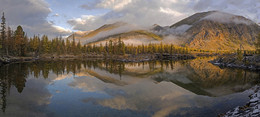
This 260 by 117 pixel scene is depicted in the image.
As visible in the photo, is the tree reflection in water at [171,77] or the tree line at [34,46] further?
the tree line at [34,46]

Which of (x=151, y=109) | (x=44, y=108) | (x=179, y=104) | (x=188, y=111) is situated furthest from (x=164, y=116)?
(x=44, y=108)

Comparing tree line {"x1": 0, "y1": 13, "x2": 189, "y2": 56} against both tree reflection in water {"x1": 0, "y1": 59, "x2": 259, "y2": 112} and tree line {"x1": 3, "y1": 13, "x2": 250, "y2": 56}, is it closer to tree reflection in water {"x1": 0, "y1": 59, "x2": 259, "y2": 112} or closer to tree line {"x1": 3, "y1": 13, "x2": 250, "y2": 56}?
tree line {"x1": 3, "y1": 13, "x2": 250, "y2": 56}

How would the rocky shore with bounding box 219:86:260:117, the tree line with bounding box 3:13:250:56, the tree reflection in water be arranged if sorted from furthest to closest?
the tree line with bounding box 3:13:250:56, the tree reflection in water, the rocky shore with bounding box 219:86:260:117

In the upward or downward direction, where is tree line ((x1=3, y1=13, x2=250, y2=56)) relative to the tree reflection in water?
upward

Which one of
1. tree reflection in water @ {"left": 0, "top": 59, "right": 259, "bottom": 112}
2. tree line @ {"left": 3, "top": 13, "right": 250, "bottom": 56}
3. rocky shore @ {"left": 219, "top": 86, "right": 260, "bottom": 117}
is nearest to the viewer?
rocky shore @ {"left": 219, "top": 86, "right": 260, "bottom": 117}

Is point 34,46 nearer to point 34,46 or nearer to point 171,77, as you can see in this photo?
point 34,46

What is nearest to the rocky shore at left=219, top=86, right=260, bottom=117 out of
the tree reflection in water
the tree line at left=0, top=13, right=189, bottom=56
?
the tree reflection in water

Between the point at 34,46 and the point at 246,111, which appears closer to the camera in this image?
the point at 246,111

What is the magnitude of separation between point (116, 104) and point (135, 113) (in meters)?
2.95

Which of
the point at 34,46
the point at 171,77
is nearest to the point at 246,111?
the point at 171,77

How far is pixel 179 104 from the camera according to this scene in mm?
16281

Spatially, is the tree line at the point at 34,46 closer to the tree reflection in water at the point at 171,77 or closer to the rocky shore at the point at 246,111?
the tree reflection in water at the point at 171,77

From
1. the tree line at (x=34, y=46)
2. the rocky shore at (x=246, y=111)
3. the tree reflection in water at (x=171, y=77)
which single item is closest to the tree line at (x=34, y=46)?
the tree line at (x=34, y=46)

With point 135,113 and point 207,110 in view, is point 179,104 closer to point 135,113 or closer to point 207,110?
point 207,110
